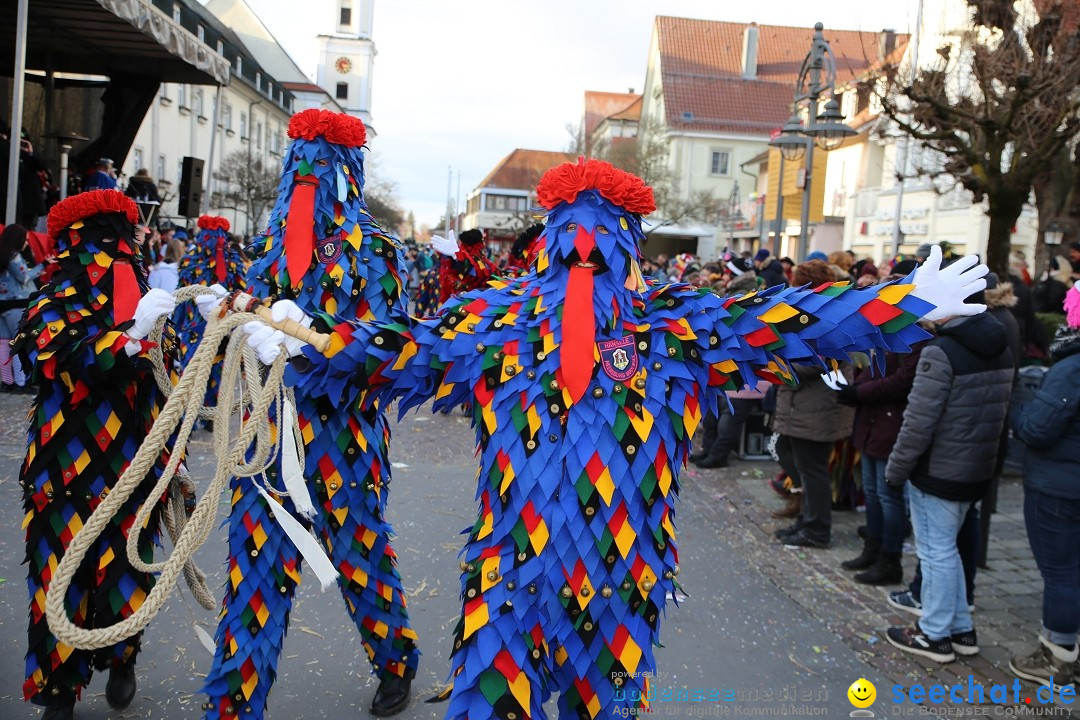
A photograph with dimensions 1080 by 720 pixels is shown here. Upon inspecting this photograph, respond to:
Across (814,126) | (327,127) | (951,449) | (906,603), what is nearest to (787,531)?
(906,603)

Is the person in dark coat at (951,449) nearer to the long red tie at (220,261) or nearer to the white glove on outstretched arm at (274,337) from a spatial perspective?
the white glove on outstretched arm at (274,337)

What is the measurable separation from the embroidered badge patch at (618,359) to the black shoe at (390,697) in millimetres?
1741

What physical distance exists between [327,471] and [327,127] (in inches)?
54.0

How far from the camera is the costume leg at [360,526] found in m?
3.17

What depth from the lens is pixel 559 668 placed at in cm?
238

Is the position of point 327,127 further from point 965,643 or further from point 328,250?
point 965,643

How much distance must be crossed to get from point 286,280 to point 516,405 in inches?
52.5

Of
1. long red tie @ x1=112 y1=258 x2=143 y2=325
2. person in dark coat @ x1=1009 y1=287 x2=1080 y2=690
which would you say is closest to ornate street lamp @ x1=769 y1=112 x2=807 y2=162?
person in dark coat @ x1=1009 y1=287 x2=1080 y2=690

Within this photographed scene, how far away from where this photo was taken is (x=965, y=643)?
409 centimetres

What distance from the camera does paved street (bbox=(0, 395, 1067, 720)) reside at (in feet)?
11.3

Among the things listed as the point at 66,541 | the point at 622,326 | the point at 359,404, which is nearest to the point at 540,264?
the point at 622,326

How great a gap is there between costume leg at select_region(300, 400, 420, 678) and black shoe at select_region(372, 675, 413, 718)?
0.11ft

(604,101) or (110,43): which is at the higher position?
(604,101)

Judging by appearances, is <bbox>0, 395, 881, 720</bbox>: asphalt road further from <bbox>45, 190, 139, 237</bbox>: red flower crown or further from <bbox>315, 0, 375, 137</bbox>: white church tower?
<bbox>315, 0, 375, 137</bbox>: white church tower
